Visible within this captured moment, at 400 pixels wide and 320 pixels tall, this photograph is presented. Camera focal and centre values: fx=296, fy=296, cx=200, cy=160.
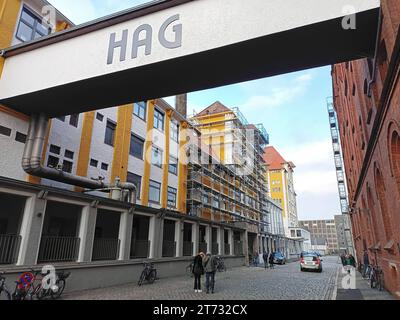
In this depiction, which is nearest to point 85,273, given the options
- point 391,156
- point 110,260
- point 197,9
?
point 110,260

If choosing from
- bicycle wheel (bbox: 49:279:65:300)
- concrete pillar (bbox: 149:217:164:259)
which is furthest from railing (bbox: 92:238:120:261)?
concrete pillar (bbox: 149:217:164:259)

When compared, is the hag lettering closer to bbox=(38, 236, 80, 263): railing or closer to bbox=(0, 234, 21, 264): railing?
bbox=(0, 234, 21, 264): railing

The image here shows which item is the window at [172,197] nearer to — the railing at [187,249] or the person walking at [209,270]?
the railing at [187,249]

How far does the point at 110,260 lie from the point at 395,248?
12.2 meters

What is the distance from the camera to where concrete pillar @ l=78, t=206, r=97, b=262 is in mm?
13363

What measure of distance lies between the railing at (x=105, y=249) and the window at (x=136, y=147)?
8013 millimetres

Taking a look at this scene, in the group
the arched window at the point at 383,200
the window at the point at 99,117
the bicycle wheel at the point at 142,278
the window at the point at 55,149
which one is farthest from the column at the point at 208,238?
the arched window at the point at 383,200

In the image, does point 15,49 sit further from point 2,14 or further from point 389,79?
point 389,79

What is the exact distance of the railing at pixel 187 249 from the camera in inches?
874

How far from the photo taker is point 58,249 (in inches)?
498

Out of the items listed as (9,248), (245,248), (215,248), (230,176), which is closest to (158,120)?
(215,248)

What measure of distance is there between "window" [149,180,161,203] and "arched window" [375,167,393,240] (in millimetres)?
15655

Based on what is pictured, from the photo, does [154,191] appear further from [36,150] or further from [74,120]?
[36,150]
